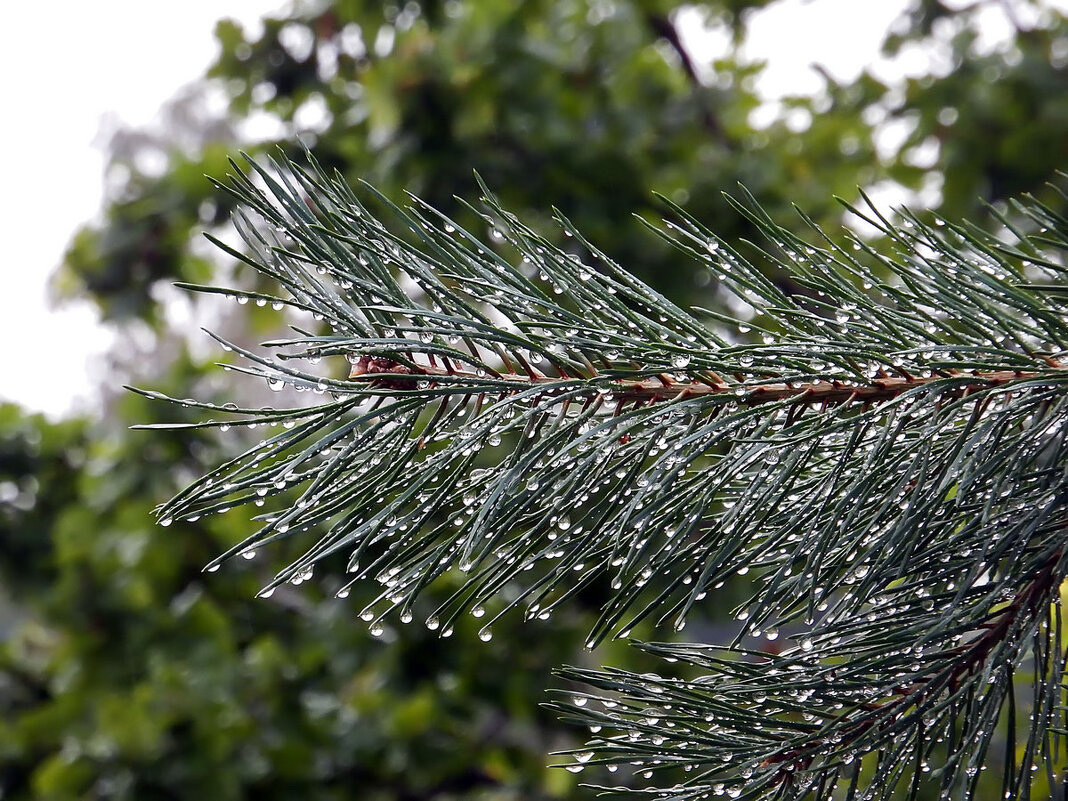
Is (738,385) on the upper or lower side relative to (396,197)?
lower

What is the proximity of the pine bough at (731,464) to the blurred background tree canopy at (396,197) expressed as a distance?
1.14m

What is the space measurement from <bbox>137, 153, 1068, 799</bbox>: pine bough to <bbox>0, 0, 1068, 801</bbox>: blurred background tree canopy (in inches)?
44.9

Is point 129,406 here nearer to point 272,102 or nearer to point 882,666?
point 272,102

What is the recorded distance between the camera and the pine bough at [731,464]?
0.30m

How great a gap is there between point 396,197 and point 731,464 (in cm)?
152

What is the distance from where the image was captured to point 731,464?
31 centimetres

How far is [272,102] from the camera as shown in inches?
86.7

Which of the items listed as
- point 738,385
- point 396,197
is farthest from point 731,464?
point 396,197

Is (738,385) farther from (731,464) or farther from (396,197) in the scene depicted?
(396,197)

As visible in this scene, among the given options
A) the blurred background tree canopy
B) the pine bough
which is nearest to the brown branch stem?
the pine bough

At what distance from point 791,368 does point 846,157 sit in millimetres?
1900

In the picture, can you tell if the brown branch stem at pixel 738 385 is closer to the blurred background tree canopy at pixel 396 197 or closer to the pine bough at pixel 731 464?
the pine bough at pixel 731 464

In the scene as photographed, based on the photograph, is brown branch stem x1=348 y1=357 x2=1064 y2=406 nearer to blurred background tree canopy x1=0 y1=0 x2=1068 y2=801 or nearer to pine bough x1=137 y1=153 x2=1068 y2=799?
pine bough x1=137 y1=153 x2=1068 y2=799

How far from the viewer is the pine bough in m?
0.30
